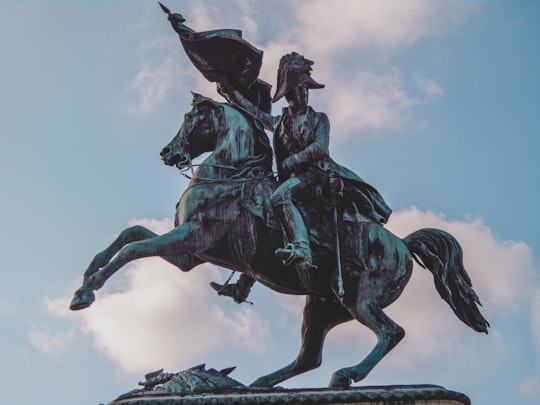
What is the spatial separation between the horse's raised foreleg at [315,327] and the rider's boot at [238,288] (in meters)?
0.68

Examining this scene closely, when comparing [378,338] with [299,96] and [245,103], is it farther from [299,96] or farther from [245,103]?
[245,103]

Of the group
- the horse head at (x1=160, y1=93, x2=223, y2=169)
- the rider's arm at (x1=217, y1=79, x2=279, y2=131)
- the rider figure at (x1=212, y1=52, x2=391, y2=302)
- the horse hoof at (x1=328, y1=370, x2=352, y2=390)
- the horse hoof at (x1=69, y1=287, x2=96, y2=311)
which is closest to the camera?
the horse hoof at (x1=328, y1=370, x2=352, y2=390)

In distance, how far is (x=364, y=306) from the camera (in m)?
11.8

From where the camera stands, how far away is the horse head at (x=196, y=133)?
41.2 feet

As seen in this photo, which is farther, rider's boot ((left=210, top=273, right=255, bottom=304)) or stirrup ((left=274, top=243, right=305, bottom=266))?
rider's boot ((left=210, top=273, right=255, bottom=304))

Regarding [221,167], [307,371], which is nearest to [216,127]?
[221,167]

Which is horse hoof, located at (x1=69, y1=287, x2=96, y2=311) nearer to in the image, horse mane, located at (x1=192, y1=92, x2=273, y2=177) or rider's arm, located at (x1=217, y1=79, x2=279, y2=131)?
horse mane, located at (x1=192, y1=92, x2=273, y2=177)

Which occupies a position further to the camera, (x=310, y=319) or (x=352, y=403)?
(x=310, y=319)

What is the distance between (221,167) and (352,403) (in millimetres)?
2956

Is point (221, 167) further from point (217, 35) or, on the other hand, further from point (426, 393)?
point (426, 393)

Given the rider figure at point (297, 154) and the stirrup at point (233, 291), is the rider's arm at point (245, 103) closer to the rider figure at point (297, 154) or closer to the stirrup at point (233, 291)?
the rider figure at point (297, 154)

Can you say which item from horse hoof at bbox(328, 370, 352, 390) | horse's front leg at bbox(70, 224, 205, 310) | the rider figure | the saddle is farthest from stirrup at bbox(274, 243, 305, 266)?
horse hoof at bbox(328, 370, 352, 390)

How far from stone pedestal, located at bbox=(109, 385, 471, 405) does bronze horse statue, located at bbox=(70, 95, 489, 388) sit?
2.11 feet

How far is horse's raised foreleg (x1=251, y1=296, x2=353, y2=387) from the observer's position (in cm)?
1225
